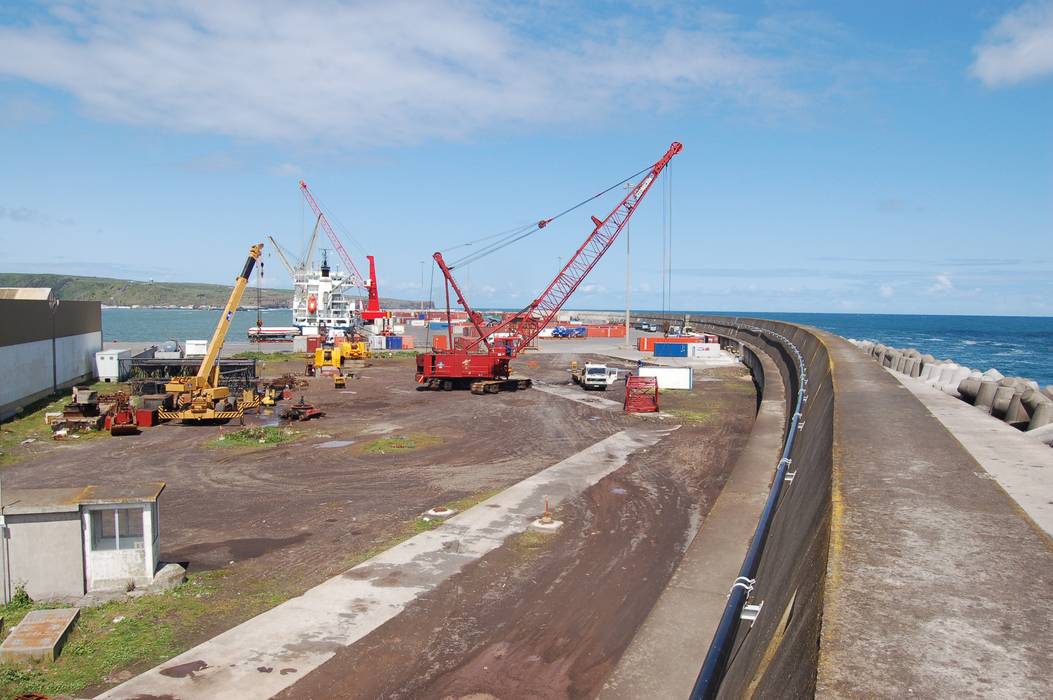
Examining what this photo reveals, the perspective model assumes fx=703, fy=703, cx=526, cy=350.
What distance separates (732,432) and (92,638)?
93.9ft

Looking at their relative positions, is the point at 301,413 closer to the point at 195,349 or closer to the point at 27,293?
the point at 27,293

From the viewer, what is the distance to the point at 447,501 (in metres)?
22.6

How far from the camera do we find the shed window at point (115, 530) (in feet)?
49.2

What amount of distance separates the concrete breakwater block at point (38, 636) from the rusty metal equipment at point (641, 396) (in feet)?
103

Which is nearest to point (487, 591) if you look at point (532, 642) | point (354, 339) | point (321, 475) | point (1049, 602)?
point (532, 642)

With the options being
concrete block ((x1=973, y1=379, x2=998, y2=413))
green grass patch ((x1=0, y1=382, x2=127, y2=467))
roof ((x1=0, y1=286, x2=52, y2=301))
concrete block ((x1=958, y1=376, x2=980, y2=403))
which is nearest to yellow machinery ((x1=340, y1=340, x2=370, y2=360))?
roof ((x1=0, y1=286, x2=52, y2=301))

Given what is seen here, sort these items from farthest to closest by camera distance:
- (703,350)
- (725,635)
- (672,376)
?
(703,350), (672,376), (725,635)

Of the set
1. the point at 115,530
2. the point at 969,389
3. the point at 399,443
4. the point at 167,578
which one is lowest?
the point at 399,443

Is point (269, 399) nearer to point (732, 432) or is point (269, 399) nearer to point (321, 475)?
point (321, 475)

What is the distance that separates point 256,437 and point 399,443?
6943 millimetres

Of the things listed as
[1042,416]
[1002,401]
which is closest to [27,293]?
[1002,401]

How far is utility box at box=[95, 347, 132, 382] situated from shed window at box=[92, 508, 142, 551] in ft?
142

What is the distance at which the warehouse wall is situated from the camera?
38.5m

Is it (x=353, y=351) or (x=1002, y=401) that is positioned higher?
(x=1002, y=401)
